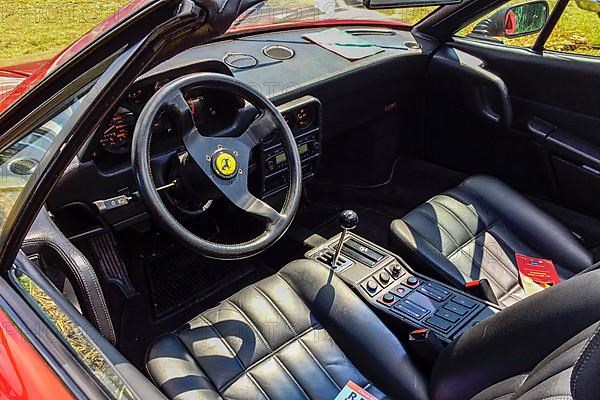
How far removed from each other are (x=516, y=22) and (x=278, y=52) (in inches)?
40.5

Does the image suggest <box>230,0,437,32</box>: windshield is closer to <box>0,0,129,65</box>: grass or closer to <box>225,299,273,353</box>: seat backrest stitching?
<box>225,299,273,353</box>: seat backrest stitching

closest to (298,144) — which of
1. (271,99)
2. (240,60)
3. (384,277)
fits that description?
(271,99)

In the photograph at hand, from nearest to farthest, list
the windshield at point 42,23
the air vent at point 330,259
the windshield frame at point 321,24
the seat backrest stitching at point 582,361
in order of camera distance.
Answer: the seat backrest stitching at point 582,361 → the air vent at point 330,259 → the windshield frame at point 321,24 → the windshield at point 42,23

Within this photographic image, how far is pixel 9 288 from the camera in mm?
1303

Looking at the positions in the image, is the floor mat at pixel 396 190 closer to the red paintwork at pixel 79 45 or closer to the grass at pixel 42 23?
the red paintwork at pixel 79 45

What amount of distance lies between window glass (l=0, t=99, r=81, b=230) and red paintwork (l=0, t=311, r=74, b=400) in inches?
9.1

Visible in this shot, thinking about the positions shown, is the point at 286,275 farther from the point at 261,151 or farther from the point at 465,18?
the point at 465,18

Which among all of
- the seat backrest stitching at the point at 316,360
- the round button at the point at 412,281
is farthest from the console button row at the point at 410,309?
the seat backrest stitching at the point at 316,360

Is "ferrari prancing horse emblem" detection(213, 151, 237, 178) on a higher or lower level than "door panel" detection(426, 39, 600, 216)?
higher

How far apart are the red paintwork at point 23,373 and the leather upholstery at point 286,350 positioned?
0.57m

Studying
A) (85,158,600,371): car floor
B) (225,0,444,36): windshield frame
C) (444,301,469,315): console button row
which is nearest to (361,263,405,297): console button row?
(444,301,469,315): console button row

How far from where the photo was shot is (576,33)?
2.83 m

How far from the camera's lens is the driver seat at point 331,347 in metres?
1.34

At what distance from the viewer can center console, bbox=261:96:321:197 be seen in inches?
91.0
